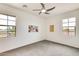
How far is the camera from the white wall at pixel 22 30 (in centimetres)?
291

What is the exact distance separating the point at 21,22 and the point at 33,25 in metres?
0.54

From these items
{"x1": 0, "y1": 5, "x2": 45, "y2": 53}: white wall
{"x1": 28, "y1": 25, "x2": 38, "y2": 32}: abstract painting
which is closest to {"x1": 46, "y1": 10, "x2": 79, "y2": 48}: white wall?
{"x1": 0, "y1": 5, "x2": 45, "y2": 53}: white wall

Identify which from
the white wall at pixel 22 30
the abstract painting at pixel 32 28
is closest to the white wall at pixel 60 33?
the white wall at pixel 22 30

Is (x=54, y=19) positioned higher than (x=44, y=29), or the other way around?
(x=54, y=19)

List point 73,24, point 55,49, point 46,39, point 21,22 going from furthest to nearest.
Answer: point 21,22
point 55,49
point 46,39
point 73,24

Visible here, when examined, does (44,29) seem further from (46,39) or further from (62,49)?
(62,49)

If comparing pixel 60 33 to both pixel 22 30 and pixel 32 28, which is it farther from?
pixel 22 30

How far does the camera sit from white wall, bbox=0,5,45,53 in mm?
2908

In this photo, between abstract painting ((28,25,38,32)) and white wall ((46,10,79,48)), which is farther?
abstract painting ((28,25,38,32))

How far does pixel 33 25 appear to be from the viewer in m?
3.33

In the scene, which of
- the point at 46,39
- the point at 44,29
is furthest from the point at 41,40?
the point at 44,29

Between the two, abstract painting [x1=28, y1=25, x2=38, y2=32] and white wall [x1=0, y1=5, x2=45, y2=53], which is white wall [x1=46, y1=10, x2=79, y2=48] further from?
abstract painting [x1=28, y1=25, x2=38, y2=32]

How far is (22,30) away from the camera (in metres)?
3.73

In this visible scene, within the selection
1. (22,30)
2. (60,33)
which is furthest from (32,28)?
(60,33)
